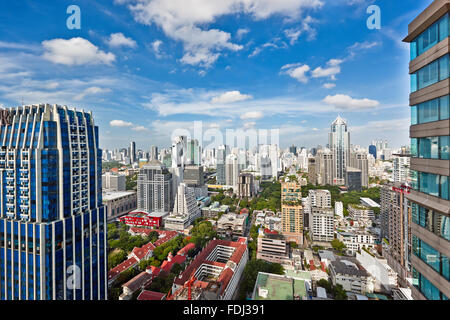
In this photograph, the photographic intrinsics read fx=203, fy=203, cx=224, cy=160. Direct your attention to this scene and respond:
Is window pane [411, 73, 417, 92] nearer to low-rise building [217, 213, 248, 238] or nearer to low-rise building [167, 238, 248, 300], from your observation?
low-rise building [167, 238, 248, 300]

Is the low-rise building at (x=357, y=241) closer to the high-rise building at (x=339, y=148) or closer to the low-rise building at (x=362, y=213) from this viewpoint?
the low-rise building at (x=362, y=213)

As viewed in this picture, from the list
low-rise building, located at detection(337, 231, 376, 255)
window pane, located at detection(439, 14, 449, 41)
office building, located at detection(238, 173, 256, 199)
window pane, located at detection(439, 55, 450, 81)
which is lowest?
low-rise building, located at detection(337, 231, 376, 255)

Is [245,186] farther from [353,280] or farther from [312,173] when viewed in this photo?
[353,280]

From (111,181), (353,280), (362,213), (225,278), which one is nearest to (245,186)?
(362,213)

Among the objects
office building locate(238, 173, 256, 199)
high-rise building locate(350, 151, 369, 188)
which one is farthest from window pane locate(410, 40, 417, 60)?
high-rise building locate(350, 151, 369, 188)

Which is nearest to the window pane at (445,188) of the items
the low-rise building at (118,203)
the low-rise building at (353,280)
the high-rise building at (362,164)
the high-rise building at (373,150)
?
the low-rise building at (353,280)

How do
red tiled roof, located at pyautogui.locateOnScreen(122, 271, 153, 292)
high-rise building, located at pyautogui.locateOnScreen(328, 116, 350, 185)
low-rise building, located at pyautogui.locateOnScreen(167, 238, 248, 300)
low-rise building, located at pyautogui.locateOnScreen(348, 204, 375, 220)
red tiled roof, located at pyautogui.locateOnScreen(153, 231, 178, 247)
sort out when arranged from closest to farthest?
low-rise building, located at pyautogui.locateOnScreen(167, 238, 248, 300), red tiled roof, located at pyautogui.locateOnScreen(122, 271, 153, 292), red tiled roof, located at pyautogui.locateOnScreen(153, 231, 178, 247), low-rise building, located at pyautogui.locateOnScreen(348, 204, 375, 220), high-rise building, located at pyautogui.locateOnScreen(328, 116, 350, 185)
